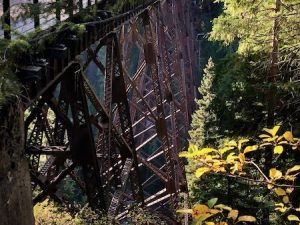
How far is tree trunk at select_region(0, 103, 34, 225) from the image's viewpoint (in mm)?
2553

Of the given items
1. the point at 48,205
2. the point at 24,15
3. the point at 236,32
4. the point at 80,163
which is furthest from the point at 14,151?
the point at 236,32

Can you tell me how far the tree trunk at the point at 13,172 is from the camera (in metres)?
2.55

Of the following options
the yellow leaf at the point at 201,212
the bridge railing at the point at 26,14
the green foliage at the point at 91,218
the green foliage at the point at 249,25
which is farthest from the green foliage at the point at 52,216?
the green foliage at the point at 249,25

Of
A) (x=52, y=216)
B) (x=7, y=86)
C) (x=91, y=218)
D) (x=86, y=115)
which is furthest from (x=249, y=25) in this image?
(x=7, y=86)

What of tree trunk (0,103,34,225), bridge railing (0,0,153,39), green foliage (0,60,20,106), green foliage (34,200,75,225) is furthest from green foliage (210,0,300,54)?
tree trunk (0,103,34,225)

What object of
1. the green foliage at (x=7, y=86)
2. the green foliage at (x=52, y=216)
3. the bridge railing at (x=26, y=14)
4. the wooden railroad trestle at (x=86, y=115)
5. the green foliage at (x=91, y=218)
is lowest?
the green foliage at (x=52, y=216)

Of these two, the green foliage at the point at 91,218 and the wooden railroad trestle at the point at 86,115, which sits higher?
the wooden railroad trestle at the point at 86,115

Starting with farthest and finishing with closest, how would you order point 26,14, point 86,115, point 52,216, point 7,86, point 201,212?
1. point 52,216
2. point 86,115
3. point 26,14
4. point 7,86
5. point 201,212

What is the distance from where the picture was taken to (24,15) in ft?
13.7

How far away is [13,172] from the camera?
2691 millimetres

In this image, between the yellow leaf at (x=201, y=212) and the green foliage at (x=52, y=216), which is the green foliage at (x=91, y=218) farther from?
the yellow leaf at (x=201, y=212)

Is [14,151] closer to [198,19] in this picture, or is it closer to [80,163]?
[80,163]

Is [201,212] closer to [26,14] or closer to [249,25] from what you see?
[26,14]

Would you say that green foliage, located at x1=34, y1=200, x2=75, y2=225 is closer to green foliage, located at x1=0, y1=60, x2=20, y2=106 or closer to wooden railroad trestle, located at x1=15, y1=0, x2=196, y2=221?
wooden railroad trestle, located at x1=15, y1=0, x2=196, y2=221
